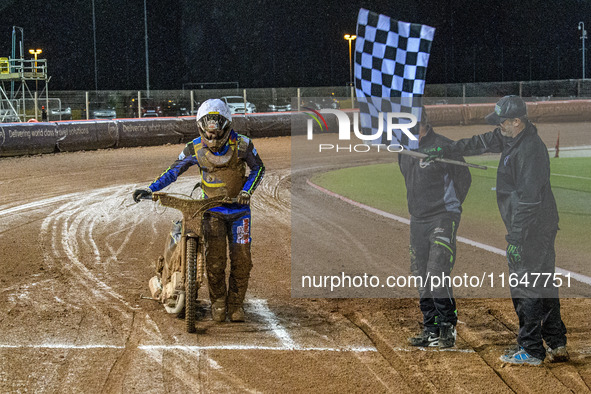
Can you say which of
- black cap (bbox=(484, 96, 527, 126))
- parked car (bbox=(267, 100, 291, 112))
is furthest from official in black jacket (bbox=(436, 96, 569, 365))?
parked car (bbox=(267, 100, 291, 112))

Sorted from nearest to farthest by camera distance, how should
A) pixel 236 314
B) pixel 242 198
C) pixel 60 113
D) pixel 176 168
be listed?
1. pixel 242 198
2. pixel 236 314
3. pixel 176 168
4. pixel 60 113

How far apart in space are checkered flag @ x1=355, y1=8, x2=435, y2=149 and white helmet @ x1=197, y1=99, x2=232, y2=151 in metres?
1.08

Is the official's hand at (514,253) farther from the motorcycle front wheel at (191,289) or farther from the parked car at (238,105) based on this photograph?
the parked car at (238,105)

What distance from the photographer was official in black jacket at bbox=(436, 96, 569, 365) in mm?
4277

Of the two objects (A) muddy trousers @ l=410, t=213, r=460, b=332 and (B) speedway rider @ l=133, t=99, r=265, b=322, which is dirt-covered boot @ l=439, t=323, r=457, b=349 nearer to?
(A) muddy trousers @ l=410, t=213, r=460, b=332

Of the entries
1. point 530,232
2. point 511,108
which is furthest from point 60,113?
point 530,232

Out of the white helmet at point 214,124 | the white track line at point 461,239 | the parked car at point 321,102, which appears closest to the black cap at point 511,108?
the white helmet at point 214,124

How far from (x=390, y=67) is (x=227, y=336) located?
7.66 feet

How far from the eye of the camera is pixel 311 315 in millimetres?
5609

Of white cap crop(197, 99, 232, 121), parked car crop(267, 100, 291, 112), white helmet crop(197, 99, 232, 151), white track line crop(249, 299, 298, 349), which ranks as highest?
parked car crop(267, 100, 291, 112)

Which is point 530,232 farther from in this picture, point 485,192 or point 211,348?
point 485,192

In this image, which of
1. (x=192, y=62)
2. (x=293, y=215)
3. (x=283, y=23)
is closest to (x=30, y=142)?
(x=293, y=215)

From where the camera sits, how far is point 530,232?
4316mm

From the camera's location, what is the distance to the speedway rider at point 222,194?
5363 millimetres
